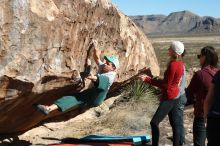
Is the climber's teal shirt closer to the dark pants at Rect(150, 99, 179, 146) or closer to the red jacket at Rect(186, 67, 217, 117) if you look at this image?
the dark pants at Rect(150, 99, 179, 146)

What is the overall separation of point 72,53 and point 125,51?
196 cm

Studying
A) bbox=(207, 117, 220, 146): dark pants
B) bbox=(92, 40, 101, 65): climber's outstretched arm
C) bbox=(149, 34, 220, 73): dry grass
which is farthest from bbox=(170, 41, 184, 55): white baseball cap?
bbox=(149, 34, 220, 73): dry grass

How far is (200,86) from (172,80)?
2.21 ft

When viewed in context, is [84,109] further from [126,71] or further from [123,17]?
[123,17]

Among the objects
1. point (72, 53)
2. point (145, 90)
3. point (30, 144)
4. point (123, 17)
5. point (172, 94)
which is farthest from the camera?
point (145, 90)

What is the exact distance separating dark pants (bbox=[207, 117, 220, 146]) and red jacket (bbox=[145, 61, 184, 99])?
1751mm

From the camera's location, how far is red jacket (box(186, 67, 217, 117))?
6.43 metres

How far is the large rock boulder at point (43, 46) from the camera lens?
6602 mm

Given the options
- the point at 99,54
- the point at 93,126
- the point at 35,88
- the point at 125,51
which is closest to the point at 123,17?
the point at 125,51

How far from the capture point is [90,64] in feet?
26.8

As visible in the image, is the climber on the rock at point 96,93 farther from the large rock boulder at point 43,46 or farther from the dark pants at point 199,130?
the dark pants at point 199,130

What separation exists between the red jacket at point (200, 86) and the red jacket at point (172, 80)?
45 cm

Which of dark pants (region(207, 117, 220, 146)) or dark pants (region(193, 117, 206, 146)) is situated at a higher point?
dark pants (region(207, 117, 220, 146))

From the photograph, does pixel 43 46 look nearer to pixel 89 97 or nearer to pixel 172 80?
pixel 89 97
